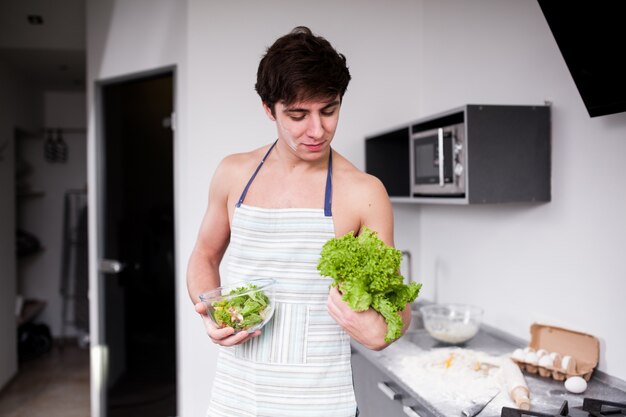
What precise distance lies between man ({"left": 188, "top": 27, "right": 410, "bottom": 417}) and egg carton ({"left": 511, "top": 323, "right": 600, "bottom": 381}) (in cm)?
78

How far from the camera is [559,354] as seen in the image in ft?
6.18

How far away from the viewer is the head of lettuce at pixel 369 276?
1.12 m

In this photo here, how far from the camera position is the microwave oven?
2.05 meters

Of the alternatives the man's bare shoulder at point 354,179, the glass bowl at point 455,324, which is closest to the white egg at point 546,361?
the glass bowl at point 455,324

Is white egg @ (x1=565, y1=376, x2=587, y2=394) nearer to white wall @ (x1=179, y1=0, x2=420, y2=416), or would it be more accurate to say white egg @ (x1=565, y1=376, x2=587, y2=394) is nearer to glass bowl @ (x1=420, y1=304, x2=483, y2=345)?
glass bowl @ (x1=420, y1=304, x2=483, y2=345)

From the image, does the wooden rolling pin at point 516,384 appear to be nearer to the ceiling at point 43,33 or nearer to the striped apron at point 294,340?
the striped apron at point 294,340

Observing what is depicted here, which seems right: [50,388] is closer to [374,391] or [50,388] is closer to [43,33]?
[43,33]

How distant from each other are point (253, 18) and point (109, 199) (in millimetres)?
1418

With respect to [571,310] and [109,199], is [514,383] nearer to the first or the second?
[571,310]

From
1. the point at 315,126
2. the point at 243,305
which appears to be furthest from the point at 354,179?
the point at 243,305

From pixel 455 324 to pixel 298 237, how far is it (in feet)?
3.56

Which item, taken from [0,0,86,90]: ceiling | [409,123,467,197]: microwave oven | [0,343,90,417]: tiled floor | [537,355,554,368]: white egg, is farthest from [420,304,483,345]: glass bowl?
[0,0,86,90]: ceiling

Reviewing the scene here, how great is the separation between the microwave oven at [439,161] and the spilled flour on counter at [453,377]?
0.60m

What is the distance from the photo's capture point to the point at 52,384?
4.71 m
